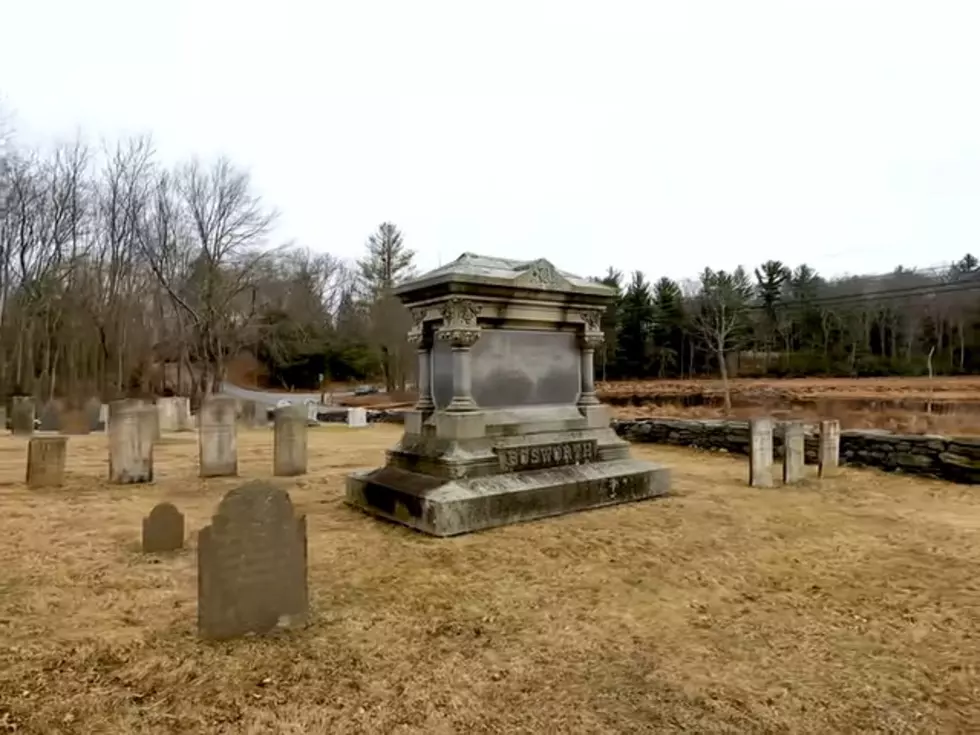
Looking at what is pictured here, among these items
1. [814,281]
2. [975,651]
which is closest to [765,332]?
[814,281]

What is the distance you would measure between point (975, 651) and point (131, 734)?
399cm

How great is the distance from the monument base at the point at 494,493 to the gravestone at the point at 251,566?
2107mm

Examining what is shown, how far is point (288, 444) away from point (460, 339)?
3.92 metres

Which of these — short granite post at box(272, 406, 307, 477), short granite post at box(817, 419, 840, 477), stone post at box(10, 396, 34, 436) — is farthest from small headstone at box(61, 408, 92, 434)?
short granite post at box(817, 419, 840, 477)

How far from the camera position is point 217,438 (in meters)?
8.62

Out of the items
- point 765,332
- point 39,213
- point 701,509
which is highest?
point 39,213

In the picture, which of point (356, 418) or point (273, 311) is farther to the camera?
point (273, 311)

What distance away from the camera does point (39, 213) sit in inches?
1038

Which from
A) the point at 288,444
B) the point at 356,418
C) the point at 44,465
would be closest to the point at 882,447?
the point at 288,444

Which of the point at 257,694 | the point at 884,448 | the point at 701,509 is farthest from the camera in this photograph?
the point at 884,448

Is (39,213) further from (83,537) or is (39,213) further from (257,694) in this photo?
(257,694)

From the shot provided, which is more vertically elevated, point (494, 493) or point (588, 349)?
point (588, 349)

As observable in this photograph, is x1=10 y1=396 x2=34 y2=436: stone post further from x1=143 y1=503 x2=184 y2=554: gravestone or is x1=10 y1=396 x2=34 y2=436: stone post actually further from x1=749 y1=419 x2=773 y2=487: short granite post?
x1=749 y1=419 x2=773 y2=487: short granite post

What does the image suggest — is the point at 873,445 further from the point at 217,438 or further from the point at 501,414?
the point at 217,438
